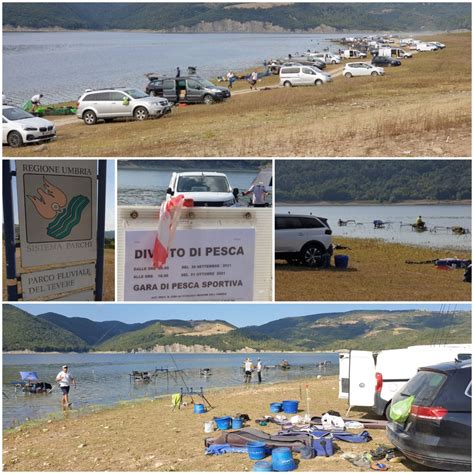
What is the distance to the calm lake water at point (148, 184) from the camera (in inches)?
443

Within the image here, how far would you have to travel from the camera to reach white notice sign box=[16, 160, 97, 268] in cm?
1095

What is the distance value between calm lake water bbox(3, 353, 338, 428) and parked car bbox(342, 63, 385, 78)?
7.26 meters

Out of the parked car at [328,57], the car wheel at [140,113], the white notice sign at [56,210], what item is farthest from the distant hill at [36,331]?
the parked car at [328,57]

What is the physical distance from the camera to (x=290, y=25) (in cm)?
1853

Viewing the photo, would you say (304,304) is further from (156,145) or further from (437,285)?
(156,145)

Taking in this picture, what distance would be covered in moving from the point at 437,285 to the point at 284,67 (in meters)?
10.5

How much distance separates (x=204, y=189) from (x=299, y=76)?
10464mm

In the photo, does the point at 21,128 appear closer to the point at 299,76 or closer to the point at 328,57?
the point at 299,76

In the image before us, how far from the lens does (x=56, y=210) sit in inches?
442

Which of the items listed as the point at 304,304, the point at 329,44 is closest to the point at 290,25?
the point at 329,44

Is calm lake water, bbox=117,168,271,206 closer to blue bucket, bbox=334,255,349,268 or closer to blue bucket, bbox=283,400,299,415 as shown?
blue bucket, bbox=334,255,349,268

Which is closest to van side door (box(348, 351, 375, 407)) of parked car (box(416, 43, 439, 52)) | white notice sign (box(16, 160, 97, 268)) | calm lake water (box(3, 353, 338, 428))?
white notice sign (box(16, 160, 97, 268))

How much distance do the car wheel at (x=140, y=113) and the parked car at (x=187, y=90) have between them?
0.89 meters

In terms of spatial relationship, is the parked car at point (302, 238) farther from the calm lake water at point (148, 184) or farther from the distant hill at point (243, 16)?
the distant hill at point (243, 16)
